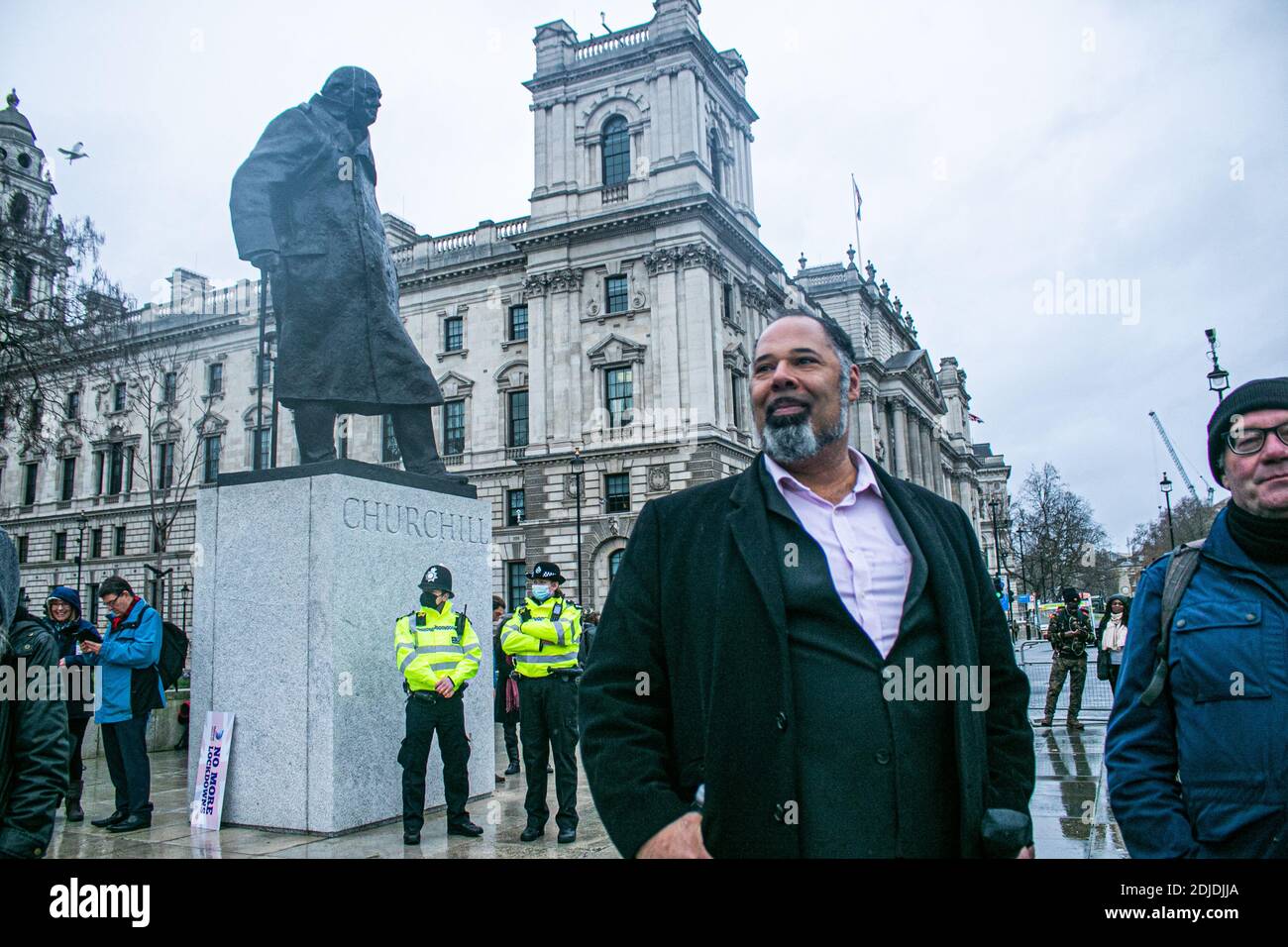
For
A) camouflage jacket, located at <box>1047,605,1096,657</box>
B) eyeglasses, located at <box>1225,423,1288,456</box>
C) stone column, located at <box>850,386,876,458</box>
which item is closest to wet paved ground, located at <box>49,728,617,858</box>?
eyeglasses, located at <box>1225,423,1288,456</box>

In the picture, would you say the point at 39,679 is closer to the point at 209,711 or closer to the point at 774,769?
the point at 774,769

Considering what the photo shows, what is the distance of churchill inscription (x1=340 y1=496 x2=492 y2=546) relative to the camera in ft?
25.5

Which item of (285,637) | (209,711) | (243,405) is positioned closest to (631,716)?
(285,637)

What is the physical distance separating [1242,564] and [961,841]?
47.8 inches

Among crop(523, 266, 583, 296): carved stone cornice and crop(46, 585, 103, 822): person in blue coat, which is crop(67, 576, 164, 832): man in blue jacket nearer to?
crop(46, 585, 103, 822): person in blue coat

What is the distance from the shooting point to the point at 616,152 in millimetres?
45625

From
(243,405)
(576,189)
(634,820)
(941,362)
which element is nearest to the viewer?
(634,820)

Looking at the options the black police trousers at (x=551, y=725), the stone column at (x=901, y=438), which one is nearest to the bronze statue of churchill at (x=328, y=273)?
the black police trousers at (x=551, y=725)

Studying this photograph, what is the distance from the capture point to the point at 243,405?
174ft

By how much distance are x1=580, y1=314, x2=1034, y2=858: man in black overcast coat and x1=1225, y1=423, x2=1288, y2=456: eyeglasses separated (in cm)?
92

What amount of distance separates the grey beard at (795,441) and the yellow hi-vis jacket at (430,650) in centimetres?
531

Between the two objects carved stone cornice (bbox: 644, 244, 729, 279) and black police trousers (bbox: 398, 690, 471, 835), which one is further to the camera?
carved stone cornice (bbox: 644, 244, 729, 279)
